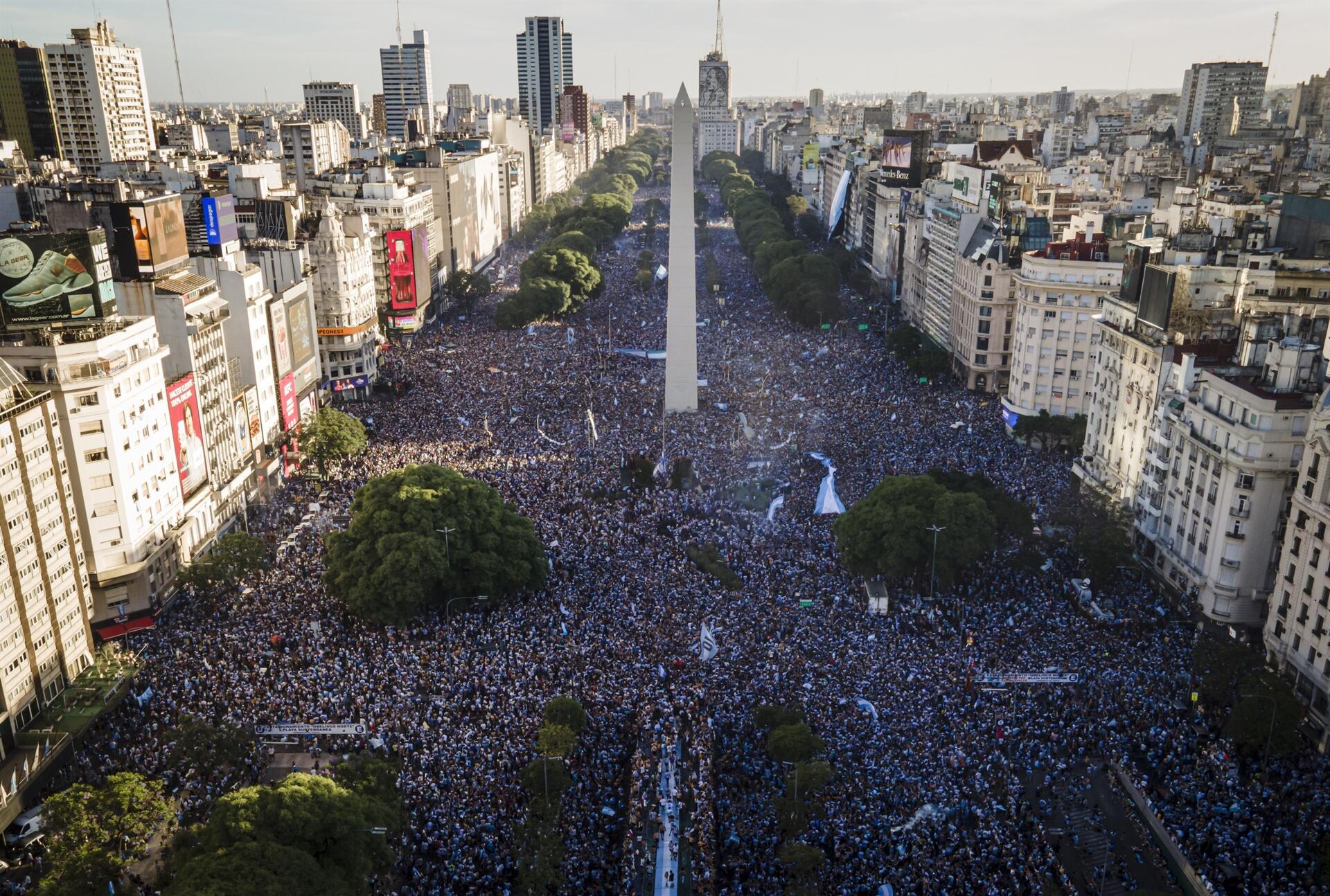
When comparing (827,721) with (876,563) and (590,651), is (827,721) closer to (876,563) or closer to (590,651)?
(590,651)

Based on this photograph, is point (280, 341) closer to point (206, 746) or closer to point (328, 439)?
point (328, 439)

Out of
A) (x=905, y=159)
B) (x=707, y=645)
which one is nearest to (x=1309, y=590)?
(x=707, y=645)

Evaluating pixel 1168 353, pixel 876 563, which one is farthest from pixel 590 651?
pixel 1168 353

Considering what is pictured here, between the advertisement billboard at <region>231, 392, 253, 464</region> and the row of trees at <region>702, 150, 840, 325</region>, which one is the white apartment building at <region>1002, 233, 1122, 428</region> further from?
the advertisement billboard at <region>231, 392, 253, 464</region>

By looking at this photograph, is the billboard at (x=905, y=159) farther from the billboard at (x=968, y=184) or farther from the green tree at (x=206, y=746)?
the green tree at (x=206, y=746)

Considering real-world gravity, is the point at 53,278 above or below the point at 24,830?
above

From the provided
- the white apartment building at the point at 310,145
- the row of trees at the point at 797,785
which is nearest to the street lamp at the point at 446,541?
the row of trees at the point at 797,785
